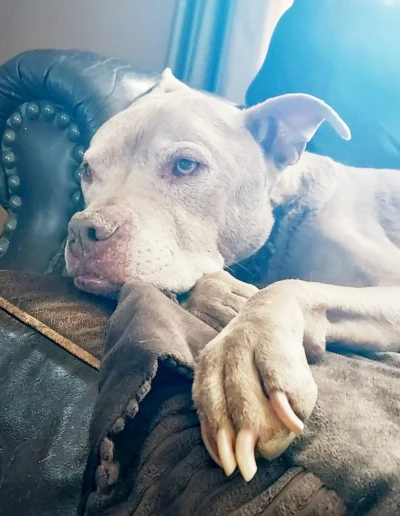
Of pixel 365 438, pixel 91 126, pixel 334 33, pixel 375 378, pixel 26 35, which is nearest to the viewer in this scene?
pixel 365 438

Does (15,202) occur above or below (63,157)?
below

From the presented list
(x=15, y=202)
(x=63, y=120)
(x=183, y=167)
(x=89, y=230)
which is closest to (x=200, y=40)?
(x=63, y=120)

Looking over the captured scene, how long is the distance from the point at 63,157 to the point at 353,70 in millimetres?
795

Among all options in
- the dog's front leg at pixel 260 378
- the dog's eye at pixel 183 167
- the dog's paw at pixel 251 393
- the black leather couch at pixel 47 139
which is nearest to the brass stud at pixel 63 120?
the black leather couch at pixel 47 139

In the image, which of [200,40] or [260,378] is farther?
[200,40]

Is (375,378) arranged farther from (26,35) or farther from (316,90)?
(26,35)

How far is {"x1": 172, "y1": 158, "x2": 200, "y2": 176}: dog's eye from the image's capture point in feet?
4.20

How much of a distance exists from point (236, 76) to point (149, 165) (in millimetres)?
1297

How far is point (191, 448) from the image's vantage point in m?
0.67

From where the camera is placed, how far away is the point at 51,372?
0.87 meters

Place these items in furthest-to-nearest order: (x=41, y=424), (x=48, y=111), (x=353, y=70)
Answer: (x=353, y=70)
(x=48, y=111)
(x=41, y=424)

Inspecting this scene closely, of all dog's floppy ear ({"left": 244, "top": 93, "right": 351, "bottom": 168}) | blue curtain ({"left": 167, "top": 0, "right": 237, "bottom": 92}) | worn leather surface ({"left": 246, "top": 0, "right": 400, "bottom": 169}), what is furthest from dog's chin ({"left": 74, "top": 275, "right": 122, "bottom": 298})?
blue curtain ({"left": 167, "top": 0, "right": 237, "bottom": 92})

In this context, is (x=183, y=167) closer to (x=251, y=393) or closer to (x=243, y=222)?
(x=243, y=222)

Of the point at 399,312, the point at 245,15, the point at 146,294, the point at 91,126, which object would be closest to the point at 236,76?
the point at 245,15
